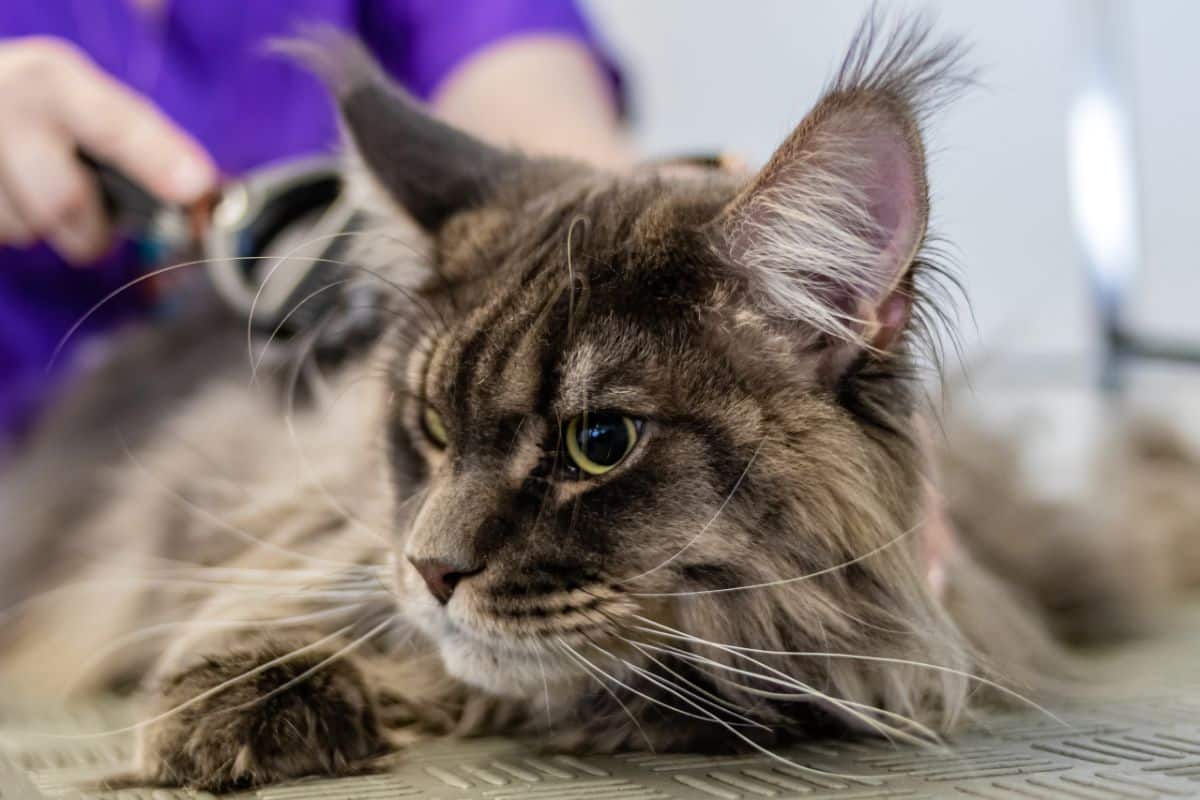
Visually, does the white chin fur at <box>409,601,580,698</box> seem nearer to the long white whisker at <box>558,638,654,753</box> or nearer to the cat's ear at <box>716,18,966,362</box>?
the long white whisker at <box>558,638,654,753</box>

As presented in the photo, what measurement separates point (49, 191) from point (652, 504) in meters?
1.14

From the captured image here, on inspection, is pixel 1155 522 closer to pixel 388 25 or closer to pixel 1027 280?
pixel 1027 280

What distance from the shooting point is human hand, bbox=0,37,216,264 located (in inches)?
61.9

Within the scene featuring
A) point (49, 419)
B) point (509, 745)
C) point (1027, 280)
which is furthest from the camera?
point (1027, 280)

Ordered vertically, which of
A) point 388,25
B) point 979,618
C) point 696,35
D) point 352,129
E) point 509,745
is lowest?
point 509,745

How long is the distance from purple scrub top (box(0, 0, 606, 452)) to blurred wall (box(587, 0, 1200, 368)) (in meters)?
0.47

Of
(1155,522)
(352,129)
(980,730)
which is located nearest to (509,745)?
A: (980,730)

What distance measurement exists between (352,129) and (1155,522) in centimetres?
170

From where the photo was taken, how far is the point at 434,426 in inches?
45.5

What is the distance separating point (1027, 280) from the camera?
11.5 ft

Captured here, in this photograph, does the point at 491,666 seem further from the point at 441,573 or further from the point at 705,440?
the point at 705,440

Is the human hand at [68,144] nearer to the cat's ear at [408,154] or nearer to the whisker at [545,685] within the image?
the cat's ear at [408,154]

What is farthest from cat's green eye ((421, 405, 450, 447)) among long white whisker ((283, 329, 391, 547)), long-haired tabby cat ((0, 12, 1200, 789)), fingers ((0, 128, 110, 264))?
fingers ((0, 128, 110, 264))

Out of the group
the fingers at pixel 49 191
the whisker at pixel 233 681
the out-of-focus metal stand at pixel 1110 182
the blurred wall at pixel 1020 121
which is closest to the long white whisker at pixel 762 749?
the whisker at pixel 233 681
